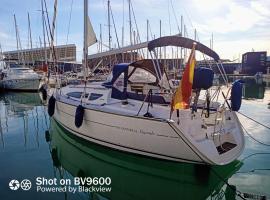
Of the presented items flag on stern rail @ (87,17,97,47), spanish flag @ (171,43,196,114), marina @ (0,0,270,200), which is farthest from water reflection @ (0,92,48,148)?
spanish flag @ (171,43,196,114)

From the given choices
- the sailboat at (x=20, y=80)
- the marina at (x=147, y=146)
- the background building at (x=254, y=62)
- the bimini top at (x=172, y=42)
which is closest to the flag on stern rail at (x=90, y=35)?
the marina at (x=147, y=146)

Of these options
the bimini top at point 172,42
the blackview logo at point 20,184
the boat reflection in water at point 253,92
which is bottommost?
the blackview logo at point 20,184

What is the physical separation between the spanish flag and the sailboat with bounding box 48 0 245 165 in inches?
20.6

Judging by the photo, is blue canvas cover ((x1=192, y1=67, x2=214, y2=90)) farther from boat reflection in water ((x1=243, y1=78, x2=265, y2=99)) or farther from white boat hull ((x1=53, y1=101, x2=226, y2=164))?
boat reflection in water ((x1=243, y1=78, x2=265, y2=99))

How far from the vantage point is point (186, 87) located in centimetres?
652

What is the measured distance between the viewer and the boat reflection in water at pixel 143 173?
6.61 meters

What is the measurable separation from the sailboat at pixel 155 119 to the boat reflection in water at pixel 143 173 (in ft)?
1.11

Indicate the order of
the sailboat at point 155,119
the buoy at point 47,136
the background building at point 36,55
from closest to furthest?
1. the sailboat at point 155,119
2. the buoy at point 47,136
3. the background building at point 36,55

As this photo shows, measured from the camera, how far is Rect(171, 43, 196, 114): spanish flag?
6438mm

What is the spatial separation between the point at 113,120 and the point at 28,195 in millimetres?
2929

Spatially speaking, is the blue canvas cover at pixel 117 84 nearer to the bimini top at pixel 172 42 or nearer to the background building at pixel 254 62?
the bimini top at pixel 172 42

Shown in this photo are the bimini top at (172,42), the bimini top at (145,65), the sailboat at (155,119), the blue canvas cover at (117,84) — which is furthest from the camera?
the bimini top at (145,65)

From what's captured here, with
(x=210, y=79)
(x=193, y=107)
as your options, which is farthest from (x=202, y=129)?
(x=210, y=79)

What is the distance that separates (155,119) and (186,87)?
123 centimetres
